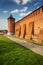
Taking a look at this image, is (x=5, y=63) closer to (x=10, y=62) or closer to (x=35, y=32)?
(x=10, y=62)

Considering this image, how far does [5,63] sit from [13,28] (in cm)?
3464

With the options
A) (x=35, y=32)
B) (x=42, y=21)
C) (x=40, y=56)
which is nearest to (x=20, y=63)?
(x=40, y=56)

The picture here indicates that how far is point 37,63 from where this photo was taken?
5402mm

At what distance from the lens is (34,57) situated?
609 cm

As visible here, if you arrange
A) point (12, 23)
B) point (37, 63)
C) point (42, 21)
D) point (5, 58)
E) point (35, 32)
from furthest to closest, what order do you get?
point (12, 23) < point (35, 32) < point (42, 21) < point (5, 58) < point (37, 63)

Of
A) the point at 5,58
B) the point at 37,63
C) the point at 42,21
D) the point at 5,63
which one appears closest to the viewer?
the point at 37,63

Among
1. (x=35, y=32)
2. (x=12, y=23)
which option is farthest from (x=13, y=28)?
(x=35, y=32)

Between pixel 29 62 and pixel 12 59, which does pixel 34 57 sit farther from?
pixel 12 59

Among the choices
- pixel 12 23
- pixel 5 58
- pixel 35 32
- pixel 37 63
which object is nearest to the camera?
pixel 37 63

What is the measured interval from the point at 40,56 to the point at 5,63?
68.6 inches

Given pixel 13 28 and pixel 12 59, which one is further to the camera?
pixel 13 28

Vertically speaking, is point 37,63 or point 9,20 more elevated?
point 9,20

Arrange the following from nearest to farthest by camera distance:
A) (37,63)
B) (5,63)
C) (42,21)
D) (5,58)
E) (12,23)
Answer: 1. (37,63)
2. (5,63)
3. (5,58)
4. (42,21)
5. (12,23)

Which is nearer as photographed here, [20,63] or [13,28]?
[20,63]
